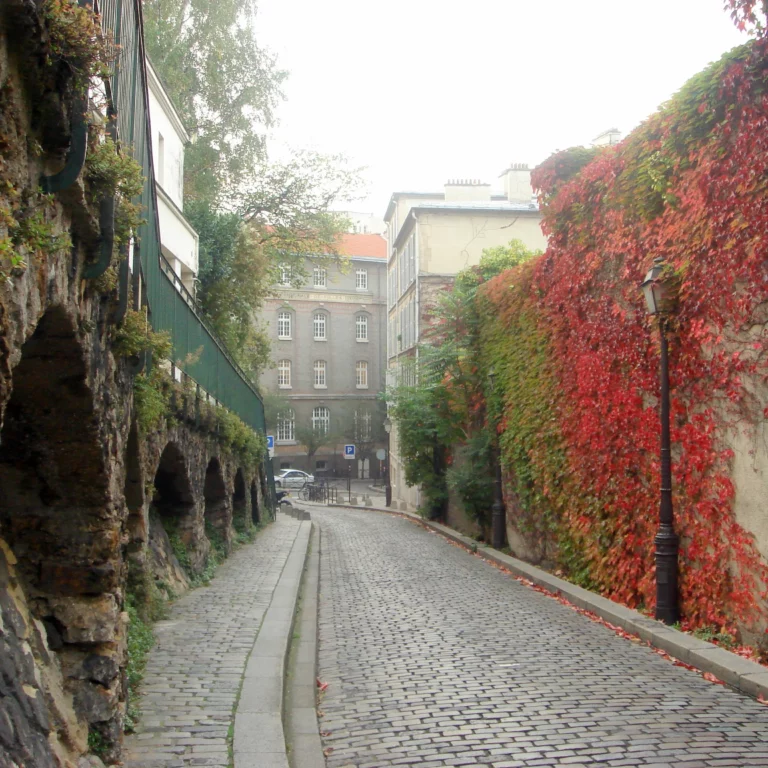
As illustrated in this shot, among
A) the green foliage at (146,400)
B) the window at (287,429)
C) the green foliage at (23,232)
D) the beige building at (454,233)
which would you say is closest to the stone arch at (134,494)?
the green foliage at (146,400)

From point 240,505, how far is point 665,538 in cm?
1287

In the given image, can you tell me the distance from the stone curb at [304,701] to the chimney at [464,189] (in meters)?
27.2

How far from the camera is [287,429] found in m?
62.4

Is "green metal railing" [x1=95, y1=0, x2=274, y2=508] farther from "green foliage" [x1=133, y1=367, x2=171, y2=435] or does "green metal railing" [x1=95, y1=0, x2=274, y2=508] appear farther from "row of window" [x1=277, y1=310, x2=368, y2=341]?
"row of window" [x1=277, y1=310, x2=368, y2=341]

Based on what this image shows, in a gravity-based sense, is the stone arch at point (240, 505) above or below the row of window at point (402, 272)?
below

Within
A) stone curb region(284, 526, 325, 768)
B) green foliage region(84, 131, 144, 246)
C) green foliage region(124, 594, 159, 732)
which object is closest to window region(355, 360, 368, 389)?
stone curb region(284, 526, 325, 768)

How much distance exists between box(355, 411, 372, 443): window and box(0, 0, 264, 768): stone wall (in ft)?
181

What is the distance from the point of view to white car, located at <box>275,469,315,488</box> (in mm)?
55388

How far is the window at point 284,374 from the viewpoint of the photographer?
208 feet

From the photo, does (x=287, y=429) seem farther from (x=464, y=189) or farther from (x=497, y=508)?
(x=497, y=508)

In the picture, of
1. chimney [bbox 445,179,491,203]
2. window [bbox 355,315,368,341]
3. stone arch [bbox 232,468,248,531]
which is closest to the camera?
stone arch [bbox 232,468,248,531]

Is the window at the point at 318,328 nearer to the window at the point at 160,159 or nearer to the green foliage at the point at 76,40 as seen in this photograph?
the window at the point at 160,159

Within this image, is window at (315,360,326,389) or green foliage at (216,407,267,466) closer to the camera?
green foliage at (216,407,267,466)

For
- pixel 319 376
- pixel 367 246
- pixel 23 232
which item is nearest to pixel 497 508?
pixel 23 232
